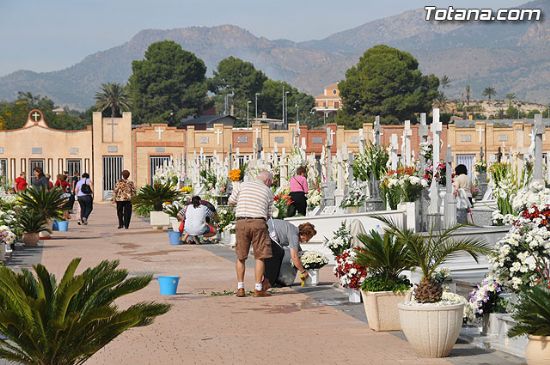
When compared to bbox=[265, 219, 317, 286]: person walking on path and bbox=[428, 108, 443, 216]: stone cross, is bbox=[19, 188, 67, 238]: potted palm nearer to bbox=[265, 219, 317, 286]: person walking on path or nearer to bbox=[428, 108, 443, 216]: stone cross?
bbox=[428, 108, 443, 216]: stone cross

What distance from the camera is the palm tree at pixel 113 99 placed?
125 m

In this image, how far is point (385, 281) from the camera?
41.8 feet

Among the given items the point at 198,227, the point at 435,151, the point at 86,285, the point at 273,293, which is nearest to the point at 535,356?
the point at 86,285

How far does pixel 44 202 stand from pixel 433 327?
20153 millimetres

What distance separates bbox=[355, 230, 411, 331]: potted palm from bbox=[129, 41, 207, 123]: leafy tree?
111525 mm

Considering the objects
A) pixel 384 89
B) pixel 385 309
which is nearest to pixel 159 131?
pixel 384 89

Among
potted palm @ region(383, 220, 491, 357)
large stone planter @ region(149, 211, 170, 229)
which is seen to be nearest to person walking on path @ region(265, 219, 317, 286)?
potted palm @ region(383, 220, 491, 357)

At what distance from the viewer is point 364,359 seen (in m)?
10.8

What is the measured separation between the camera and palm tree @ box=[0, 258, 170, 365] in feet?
29.5

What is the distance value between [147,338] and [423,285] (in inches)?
121

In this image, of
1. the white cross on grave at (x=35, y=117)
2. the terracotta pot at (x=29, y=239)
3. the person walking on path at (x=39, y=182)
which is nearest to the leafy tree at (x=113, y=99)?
the white cross on grave at (x=35, y=117)

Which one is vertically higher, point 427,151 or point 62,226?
point 427,151

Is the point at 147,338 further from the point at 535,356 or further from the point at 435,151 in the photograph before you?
the point at 435,151

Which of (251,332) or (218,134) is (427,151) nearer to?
(251,332)
